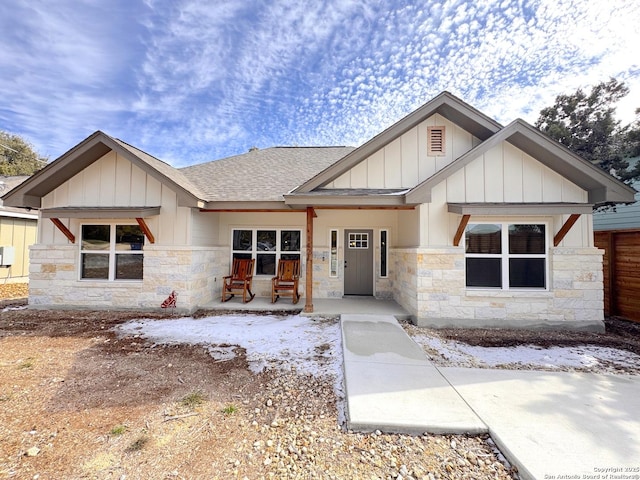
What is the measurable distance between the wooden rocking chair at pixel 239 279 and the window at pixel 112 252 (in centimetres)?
205

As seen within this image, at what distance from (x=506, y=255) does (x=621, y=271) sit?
300 cm

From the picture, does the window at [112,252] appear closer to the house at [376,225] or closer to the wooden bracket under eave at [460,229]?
the house at [376,225]

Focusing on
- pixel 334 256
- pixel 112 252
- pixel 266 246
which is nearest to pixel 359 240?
pixel 334 256

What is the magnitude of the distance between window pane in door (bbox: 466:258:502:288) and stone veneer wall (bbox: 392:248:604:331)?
0.60 feet

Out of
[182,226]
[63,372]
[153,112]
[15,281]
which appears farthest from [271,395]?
[15,281]

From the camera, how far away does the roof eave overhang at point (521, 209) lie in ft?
16.5

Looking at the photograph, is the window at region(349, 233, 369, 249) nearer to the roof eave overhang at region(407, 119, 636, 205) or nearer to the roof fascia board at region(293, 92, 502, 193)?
the roof fascia board at region(293, 92, 502, 193)

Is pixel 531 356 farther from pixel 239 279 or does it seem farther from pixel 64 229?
pixel 64 229

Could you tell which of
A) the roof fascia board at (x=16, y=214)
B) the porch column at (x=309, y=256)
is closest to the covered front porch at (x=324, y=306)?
the porch column at (x=309, y=256)

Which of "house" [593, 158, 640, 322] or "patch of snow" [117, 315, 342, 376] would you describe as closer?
"patch of snow" [117, 315, 342, 376]

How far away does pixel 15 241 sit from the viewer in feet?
33.7

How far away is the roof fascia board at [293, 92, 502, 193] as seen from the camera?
579 cm

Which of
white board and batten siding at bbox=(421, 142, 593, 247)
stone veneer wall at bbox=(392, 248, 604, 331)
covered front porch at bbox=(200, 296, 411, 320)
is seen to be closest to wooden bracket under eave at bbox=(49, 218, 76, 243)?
covered front porch at bbox=(200, 296, 411, 320)

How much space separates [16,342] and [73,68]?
26.4 ft
